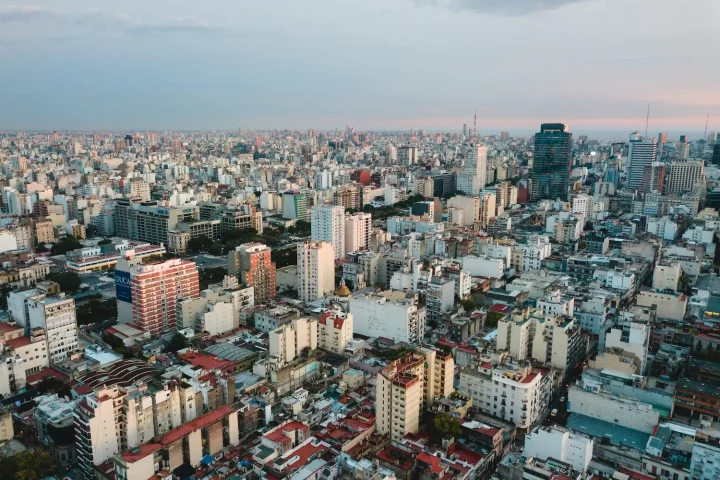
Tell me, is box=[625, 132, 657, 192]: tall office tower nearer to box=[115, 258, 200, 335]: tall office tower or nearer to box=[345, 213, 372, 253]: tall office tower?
box=[345, 213, 372, 253]: tall office tower

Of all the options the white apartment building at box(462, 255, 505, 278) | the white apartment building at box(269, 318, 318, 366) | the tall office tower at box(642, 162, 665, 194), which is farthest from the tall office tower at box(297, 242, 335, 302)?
the tall office tower at box(642, 162, 665, 194)

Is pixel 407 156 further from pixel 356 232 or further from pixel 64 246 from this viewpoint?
pixel 64 246

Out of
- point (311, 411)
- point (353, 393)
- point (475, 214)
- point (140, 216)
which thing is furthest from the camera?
point (475, 214)

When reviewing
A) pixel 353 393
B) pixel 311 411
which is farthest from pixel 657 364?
pixel 311 411

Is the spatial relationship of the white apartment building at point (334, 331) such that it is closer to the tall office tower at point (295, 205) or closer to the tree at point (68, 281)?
the tree at point (68, 281)

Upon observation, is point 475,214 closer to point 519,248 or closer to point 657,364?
point 519,248

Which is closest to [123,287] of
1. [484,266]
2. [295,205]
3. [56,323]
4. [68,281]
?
[56,323]
